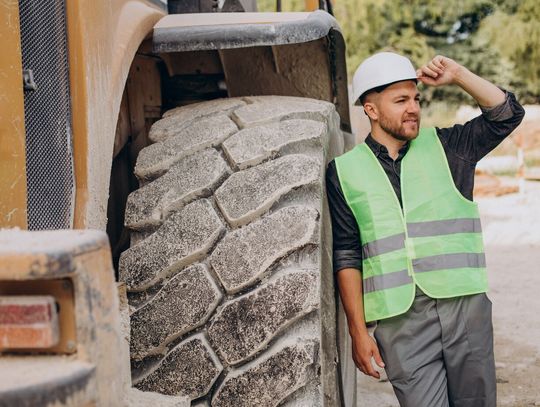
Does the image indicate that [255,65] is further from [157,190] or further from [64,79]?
[64,79]

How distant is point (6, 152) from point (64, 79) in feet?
1.13

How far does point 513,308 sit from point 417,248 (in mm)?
3404

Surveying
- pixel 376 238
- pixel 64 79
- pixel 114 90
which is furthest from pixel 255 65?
pixel 64 79

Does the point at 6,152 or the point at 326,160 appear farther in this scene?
the point at 326,160

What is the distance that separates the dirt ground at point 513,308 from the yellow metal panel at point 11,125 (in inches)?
106

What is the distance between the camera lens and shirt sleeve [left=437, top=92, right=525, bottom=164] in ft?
8.96

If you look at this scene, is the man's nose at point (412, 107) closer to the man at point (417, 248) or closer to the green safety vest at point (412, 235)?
the man at point (417, 248)

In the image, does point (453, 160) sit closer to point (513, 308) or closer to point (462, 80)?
point (462, 80)

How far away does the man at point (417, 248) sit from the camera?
8.64 ft

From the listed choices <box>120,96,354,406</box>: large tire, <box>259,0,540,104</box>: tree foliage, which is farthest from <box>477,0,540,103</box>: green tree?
<box>120,96,354,406</box>: large tire

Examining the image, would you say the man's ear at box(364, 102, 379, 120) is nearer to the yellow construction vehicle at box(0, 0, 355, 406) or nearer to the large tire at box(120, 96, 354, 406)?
the yellow construction vehicle at box(0, 0, 355, 406)

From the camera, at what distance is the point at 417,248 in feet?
8.70

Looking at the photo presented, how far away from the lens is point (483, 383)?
8.64ft

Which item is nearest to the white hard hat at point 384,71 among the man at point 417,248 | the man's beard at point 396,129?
the man at point 417,248
